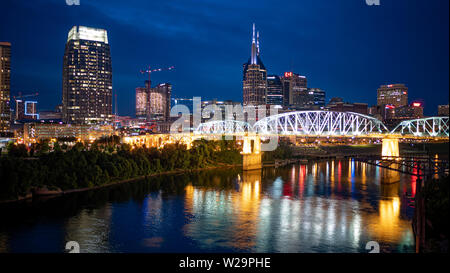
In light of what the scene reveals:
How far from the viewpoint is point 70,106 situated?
6562cm

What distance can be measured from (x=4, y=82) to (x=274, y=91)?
5429cm

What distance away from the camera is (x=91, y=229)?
1292cm

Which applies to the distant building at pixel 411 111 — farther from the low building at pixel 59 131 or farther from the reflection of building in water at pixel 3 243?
the reflection of building in water at pixel 3 243

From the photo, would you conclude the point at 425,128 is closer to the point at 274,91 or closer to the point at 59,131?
the point at 59,131

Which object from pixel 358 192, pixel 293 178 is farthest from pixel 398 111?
pixel 358 192

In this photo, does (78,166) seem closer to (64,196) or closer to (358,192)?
(64,196)

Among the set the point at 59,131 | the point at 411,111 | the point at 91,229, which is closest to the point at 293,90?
the point at 411,111

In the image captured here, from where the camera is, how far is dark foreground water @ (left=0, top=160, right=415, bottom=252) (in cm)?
1156

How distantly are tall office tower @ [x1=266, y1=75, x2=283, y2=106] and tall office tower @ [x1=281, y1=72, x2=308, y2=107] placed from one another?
4.23 m

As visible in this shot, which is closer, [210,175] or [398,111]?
[210,175]

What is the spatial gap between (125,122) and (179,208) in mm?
80640

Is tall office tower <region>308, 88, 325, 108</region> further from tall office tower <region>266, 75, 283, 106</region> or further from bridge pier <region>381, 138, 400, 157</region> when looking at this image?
bridge pier <region>381, 138, 400, 157</region>

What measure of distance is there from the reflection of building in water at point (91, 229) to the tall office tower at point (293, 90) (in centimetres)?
8136
